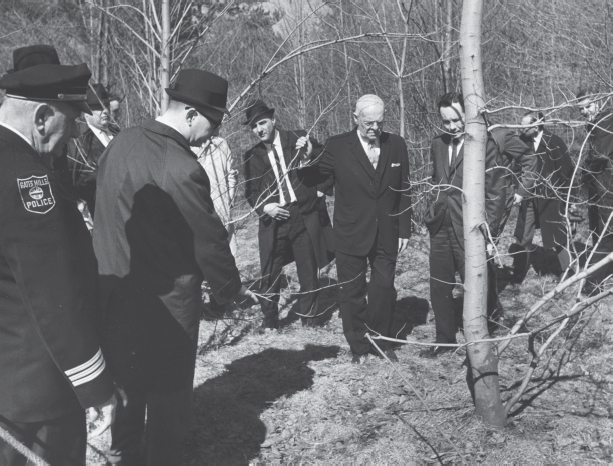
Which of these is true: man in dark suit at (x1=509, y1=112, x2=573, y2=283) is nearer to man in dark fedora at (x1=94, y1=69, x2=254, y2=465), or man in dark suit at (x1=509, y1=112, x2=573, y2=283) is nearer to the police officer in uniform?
man in dark fedora at (x1=94, y1=69, x2=254, y2=465)

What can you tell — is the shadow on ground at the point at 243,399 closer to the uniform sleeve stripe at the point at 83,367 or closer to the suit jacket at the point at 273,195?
the suit jacket at the point at 273,195

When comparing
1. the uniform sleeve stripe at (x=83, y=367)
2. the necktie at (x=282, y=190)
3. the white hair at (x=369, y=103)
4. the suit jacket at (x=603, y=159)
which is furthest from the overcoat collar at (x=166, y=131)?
the suit jacket at (x=603, y=159)

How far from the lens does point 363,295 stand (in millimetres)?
5555

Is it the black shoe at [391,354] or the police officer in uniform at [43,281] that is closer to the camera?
the police officer in uniform at [43,281]

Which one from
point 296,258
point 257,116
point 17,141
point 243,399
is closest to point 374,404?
point 243,399

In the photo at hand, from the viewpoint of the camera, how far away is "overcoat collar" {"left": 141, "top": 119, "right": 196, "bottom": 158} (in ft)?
10.7

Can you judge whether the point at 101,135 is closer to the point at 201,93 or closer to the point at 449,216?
the point at 201,93

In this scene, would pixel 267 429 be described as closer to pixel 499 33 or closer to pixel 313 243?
pixel 313 243

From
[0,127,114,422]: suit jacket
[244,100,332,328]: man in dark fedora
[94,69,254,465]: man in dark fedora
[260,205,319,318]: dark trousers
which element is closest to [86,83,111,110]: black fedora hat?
[244,100,332,328]: man in dark fedora

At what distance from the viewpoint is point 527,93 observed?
12664mm

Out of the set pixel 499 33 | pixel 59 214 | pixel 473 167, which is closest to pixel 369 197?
pixel 473 167

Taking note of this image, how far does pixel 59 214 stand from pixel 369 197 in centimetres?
344

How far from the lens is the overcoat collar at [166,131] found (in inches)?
129

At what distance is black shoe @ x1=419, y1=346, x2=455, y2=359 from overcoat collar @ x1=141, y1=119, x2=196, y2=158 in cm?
308
